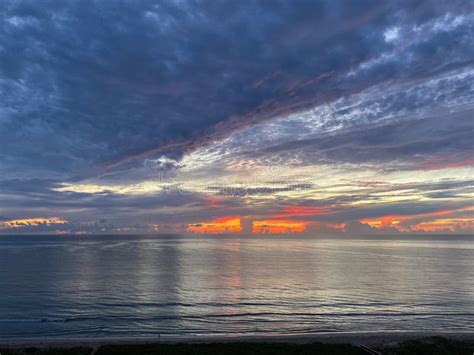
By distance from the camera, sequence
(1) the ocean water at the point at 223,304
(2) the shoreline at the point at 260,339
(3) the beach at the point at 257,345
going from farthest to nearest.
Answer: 1. (1) the ocean water at the point at 223,304
2. (2) the shoreline at the point at 260,339
3. (3) the beach at the point at 257,345

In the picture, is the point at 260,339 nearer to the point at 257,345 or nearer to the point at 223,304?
the point at 257,345

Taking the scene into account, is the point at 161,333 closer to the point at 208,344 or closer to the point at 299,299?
the point at 208,344

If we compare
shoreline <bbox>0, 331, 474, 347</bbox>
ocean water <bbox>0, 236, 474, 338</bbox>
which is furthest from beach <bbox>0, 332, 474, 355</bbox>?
ocean water <bbox>0, 236, 474, 338</bbox>

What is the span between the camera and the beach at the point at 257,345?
113 ft

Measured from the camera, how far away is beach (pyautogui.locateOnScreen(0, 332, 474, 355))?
34.3 m

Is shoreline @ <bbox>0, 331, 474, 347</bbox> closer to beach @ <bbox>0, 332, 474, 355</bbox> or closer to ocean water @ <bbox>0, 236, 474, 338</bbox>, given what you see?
beach @ <bbox>0, 332, 474, 355</bbox>

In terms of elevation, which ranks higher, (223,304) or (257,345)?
(257,345)

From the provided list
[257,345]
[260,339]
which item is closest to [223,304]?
[260,339]

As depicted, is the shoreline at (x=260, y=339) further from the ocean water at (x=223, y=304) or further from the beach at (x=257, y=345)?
the ocean water at (x=223, y=304)

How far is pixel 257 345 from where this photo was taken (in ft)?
119

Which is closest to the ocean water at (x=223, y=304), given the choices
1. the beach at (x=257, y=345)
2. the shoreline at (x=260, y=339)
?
the shoreline at (x=260, y=339)

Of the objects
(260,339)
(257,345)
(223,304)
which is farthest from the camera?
(223,304)


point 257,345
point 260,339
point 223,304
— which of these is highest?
point 257,345

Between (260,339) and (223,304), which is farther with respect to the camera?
(223,304)
